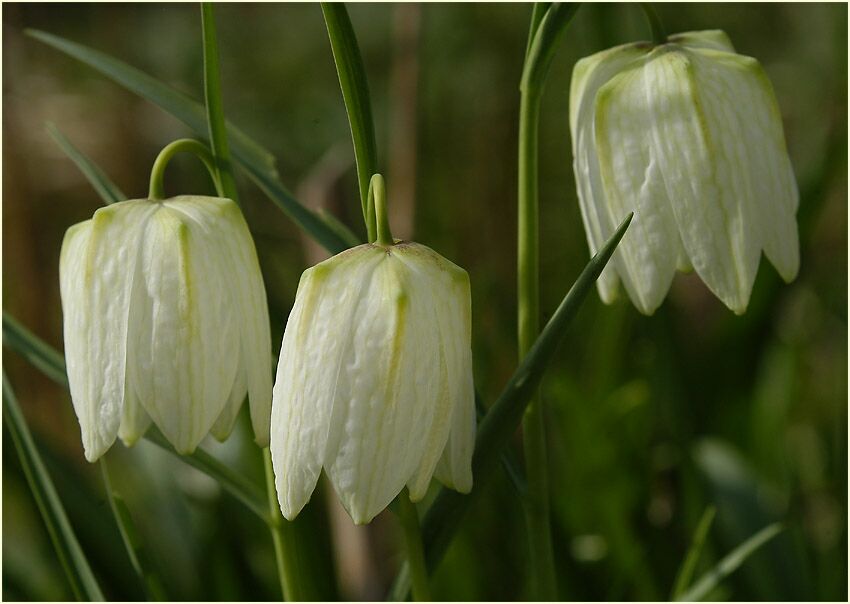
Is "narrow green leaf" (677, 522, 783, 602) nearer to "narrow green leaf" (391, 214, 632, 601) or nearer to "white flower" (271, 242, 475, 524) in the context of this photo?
"narrow green leaf" (391, 214, 632, 601)

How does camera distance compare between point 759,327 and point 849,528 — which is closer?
point 849,528

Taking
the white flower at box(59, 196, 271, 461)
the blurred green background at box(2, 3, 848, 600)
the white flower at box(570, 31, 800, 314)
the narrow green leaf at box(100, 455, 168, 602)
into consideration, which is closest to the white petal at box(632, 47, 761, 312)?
the white flower at box(570, 31, 800, 314)

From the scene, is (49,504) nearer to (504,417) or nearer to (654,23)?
(504,417)

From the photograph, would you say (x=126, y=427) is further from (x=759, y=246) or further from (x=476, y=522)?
(x=476, y=522)

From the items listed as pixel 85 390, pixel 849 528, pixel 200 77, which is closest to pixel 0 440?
pixel 85 390

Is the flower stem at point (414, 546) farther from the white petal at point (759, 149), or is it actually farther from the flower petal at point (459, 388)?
the white petal at point (759, 149)

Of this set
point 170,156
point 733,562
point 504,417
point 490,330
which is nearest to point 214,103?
point 170,156
